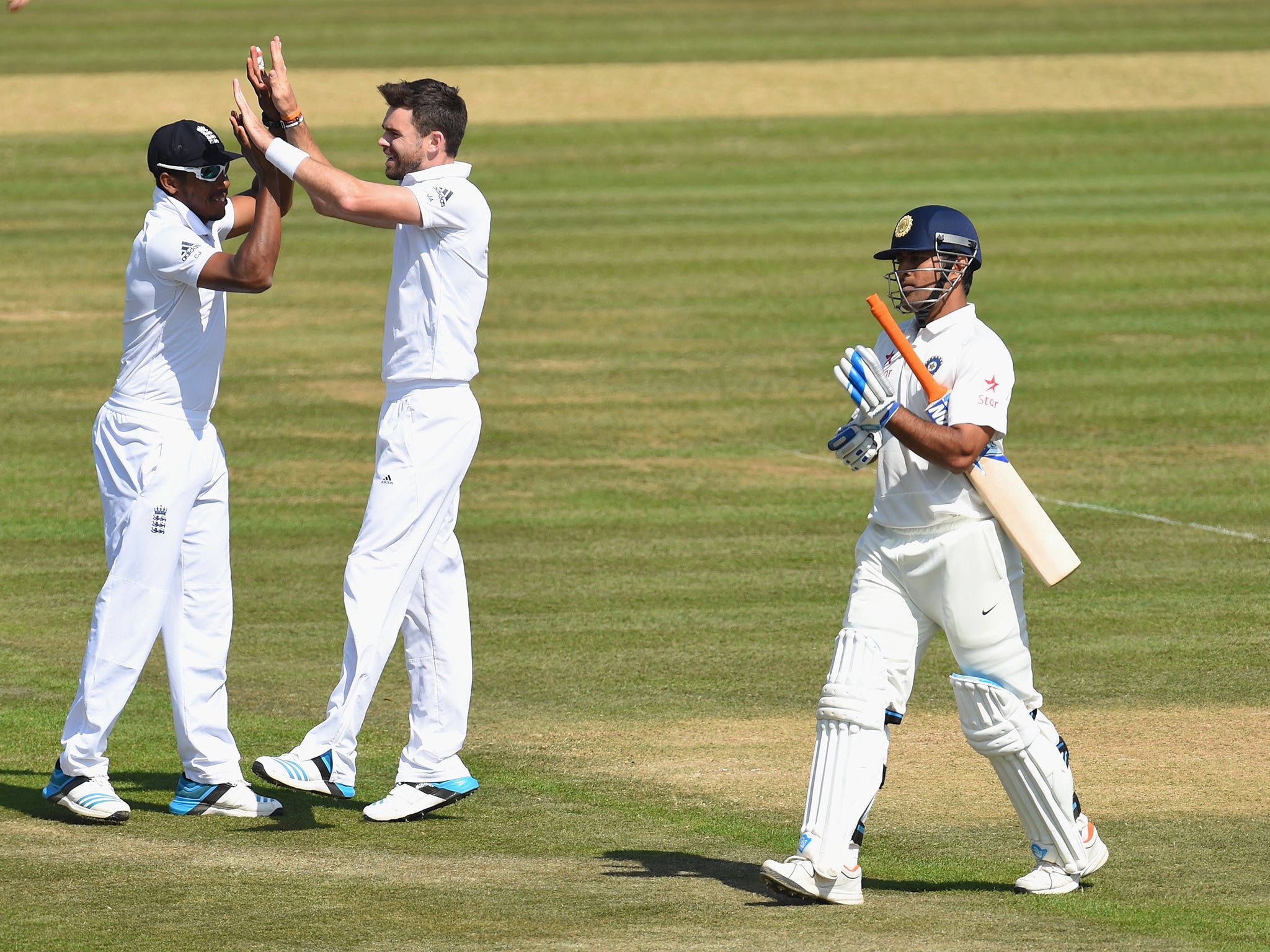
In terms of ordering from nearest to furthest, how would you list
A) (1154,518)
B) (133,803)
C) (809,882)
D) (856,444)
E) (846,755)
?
(809,882) < (846,755) < (856,444) < (133,803) < (1154,518)

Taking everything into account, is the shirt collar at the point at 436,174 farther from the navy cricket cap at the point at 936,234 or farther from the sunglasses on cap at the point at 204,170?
the navy cricket cap at the point at 936,234

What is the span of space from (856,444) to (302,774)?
2178 mm

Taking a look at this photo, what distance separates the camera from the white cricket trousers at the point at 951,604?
20.4 ft

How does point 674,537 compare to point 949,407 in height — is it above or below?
below

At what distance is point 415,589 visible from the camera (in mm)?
7312

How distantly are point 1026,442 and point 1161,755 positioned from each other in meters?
7.35

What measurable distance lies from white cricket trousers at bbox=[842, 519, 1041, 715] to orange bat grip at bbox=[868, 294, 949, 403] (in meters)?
0.42

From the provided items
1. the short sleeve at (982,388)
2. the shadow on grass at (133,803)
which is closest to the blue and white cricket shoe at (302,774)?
the shadow on grass at (133,803)

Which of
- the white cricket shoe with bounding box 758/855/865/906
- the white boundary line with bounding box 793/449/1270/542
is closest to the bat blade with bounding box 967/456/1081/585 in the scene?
the white cricket shoe with bounding box 758/855/865/906

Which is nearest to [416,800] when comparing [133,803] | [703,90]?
[133,803]

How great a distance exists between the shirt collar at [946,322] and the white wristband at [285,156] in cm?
218

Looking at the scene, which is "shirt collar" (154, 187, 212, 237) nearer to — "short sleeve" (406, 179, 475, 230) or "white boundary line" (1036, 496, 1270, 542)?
"short sleeve" (406, 179, 475, 230)

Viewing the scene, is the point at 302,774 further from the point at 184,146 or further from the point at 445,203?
the point at 184,146

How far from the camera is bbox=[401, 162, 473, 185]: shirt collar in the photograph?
7.07 metres
